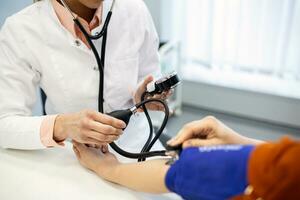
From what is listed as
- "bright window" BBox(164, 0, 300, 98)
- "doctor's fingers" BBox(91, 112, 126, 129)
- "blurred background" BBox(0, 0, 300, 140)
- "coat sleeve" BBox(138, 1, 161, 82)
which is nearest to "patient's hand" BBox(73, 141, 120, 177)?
"doctor's fingers" BBox(91, 112, 126, 129)

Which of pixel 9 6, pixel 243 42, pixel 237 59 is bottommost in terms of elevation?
pixel 237 59

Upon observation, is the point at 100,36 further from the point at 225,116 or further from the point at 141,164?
the point at 225,116

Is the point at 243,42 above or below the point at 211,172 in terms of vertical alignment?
below

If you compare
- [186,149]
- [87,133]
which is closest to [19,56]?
[87,133]

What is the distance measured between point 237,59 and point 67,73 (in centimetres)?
142

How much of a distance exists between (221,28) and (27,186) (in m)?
1.67

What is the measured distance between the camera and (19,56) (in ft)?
3.35

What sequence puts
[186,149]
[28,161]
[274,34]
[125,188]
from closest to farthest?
[186,149], [125,188], [28,161], [274,34]

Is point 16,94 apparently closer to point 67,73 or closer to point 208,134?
point 67,73

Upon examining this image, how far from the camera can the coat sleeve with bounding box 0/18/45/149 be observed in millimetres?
966

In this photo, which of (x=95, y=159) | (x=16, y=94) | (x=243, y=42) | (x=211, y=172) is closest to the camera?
(x=211, y=172)

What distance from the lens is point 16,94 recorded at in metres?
1.01

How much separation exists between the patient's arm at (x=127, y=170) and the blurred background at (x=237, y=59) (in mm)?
1372

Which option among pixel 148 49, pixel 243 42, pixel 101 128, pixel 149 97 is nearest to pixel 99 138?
pixel 101 128
